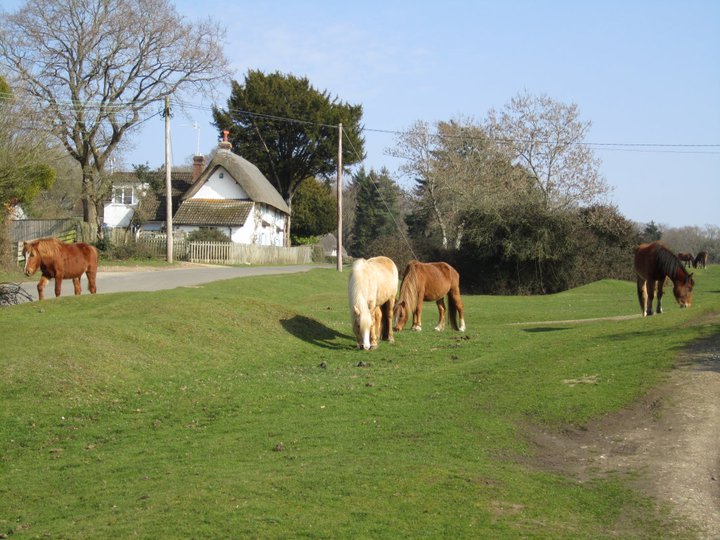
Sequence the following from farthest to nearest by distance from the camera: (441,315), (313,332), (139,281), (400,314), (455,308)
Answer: (139,281) < (441,315) < (455,308) < (400,314) < (313,332)

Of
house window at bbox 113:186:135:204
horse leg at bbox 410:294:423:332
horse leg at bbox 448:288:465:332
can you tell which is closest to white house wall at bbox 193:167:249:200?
house window at bbox 113:186:135:204

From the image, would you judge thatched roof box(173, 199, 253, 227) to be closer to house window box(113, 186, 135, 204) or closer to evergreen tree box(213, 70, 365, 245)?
house window box(113, 186, 135, 204)

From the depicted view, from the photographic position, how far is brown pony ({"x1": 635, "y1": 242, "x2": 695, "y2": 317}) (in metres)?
22.2

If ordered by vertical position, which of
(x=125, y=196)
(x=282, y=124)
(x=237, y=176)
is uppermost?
(x=282, y=124)

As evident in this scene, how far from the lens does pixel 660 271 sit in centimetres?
2230

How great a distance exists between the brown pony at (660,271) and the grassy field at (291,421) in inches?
96.3

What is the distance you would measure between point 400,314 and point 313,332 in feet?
7.39

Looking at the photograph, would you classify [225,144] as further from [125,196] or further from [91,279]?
[91,279]

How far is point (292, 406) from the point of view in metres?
12.5

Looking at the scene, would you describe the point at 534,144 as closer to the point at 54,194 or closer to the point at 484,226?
the point at 484,226

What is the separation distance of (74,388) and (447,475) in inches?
277

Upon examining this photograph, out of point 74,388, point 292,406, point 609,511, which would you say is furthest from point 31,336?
point 609,511

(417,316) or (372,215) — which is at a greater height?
(372,215)

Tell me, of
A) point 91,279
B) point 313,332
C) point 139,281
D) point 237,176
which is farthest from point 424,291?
point 237,176
